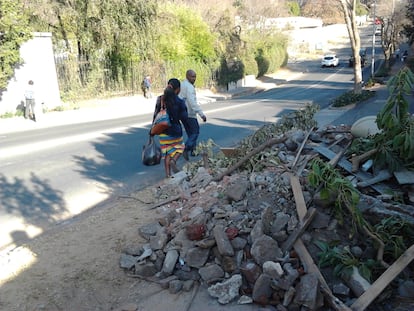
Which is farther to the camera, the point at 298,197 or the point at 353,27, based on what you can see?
the point at 353,27

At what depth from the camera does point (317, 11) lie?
88250 mm

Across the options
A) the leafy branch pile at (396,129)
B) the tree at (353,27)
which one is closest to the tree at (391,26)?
the tree at (353,27)

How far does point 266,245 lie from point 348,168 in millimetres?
1610

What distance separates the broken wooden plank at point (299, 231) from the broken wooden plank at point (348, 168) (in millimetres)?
867

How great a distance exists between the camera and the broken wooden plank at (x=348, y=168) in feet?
13.9

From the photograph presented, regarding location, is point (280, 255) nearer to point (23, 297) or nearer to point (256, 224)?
point (256, 224)

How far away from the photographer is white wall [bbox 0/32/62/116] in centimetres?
1820

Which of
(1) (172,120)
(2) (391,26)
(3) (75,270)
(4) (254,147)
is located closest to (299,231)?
(3) (75,270)

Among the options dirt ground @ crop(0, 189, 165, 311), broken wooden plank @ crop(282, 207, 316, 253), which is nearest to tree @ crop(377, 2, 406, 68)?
broken wooden plank @ crop(282, 207, 316, 253)

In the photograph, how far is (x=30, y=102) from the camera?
55.5 feet

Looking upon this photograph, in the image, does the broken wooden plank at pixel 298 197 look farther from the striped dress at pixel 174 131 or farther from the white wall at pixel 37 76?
the white wall at pixel 37 76

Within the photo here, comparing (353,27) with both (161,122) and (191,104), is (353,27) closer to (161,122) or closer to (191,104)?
(191,104)

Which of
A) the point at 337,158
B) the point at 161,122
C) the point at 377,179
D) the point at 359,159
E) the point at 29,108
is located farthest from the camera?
the point at 29,108

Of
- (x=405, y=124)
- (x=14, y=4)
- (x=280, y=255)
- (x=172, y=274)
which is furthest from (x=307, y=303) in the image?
(x=14, y=4)
